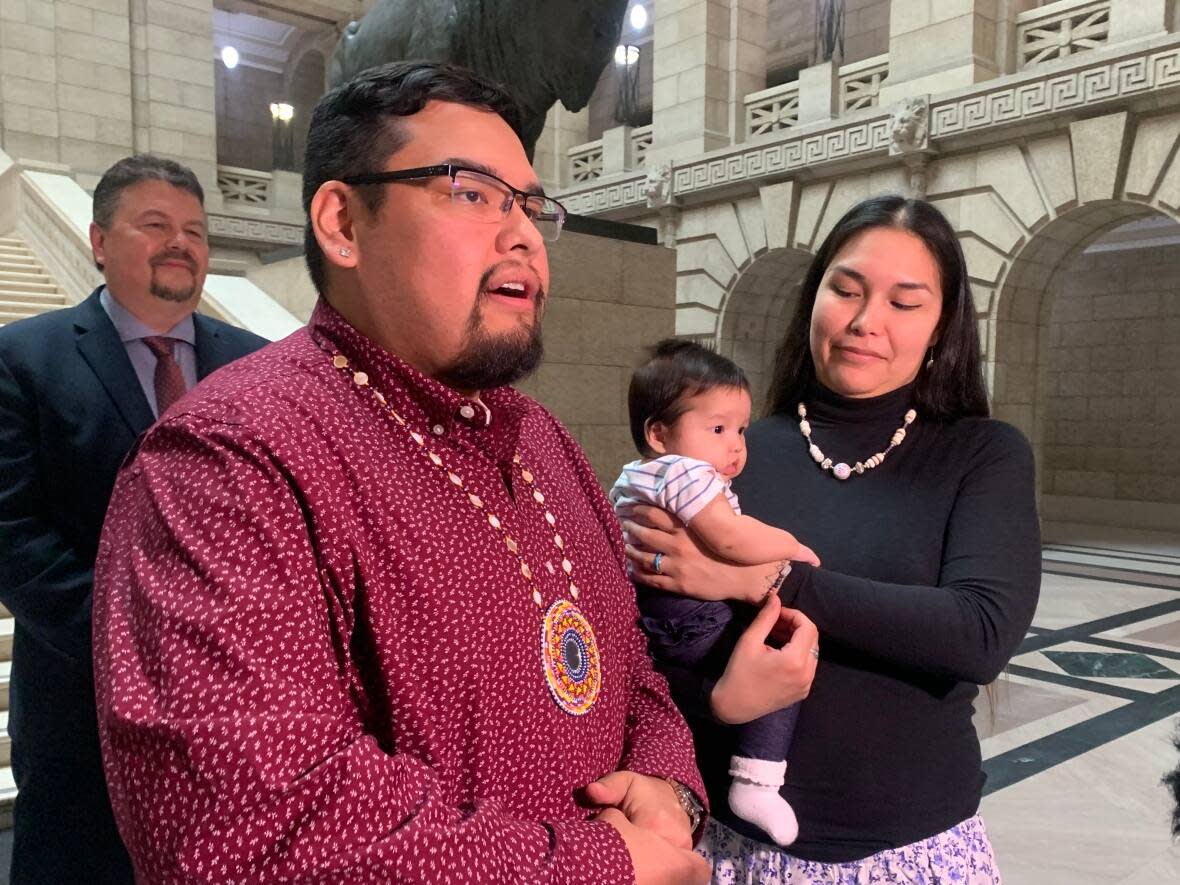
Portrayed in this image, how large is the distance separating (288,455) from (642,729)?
0.77 m

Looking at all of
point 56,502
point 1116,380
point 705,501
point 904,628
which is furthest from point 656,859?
point 1116,380

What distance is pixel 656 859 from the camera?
3.80ft

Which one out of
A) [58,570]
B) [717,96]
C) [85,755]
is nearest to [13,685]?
[85,755]

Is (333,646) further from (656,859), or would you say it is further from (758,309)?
(758,309)

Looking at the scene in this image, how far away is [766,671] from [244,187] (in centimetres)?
1705

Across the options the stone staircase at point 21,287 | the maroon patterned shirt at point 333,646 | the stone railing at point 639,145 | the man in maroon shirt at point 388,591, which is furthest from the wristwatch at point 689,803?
the stone railing at point 639,145

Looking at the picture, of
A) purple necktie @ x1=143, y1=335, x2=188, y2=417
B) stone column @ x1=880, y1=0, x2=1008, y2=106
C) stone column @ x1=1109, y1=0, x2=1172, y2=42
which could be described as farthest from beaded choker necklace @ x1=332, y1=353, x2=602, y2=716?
stone column @ x1=880, y1=0, x2=1008, y2=106

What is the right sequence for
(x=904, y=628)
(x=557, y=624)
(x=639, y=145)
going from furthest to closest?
(x=639, y=145), (x=904, y=628), (x=557, y=624)

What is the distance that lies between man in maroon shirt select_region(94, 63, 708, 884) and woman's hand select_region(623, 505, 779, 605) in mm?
237

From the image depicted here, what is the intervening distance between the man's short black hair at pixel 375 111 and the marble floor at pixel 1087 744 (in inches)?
65.4

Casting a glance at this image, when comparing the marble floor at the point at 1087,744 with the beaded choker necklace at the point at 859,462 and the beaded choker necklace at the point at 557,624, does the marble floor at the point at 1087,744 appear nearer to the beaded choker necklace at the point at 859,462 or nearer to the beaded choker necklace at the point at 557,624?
the beaded choker necklace at the point at 859,462

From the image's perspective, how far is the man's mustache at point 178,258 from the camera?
2494 mm

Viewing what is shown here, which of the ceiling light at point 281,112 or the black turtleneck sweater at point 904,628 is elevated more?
the ceiling light at point 281,112

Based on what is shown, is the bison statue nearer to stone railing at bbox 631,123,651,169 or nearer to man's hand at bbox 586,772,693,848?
man's hand at bbox 586,772,693,848
